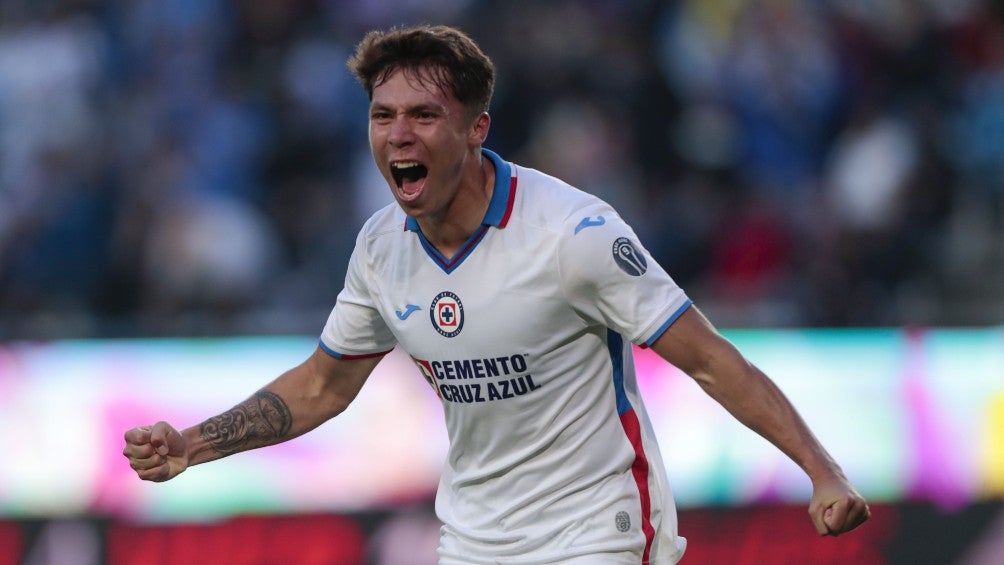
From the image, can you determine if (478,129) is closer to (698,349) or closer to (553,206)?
(553,206)

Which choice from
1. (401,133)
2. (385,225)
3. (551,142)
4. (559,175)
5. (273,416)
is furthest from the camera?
(551,142)

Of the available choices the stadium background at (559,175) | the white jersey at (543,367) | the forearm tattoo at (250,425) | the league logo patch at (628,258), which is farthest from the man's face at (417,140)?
the stadium background at (559,175)

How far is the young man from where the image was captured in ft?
15.5

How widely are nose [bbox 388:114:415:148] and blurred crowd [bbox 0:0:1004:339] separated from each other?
15.7ft

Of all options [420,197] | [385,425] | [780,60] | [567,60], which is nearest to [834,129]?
[780,60]

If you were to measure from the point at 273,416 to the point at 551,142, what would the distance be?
5.89 m

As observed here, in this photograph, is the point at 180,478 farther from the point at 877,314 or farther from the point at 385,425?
the point at 877,314

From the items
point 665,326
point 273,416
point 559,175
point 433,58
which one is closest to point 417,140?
point 433,58

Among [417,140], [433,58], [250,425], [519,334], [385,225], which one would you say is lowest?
[519,334]

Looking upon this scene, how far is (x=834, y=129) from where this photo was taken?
1141 cm

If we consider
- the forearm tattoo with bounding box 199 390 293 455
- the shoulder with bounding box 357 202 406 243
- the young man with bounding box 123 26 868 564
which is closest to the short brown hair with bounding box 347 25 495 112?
the young man with bounding box 123 26 868 564

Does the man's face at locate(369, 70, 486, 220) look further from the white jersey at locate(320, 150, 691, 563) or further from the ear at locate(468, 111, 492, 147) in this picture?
the white jersey at locate(320, 150, 691, 563)

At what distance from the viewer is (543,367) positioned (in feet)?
16.0

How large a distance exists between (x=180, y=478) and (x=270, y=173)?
3013mm
